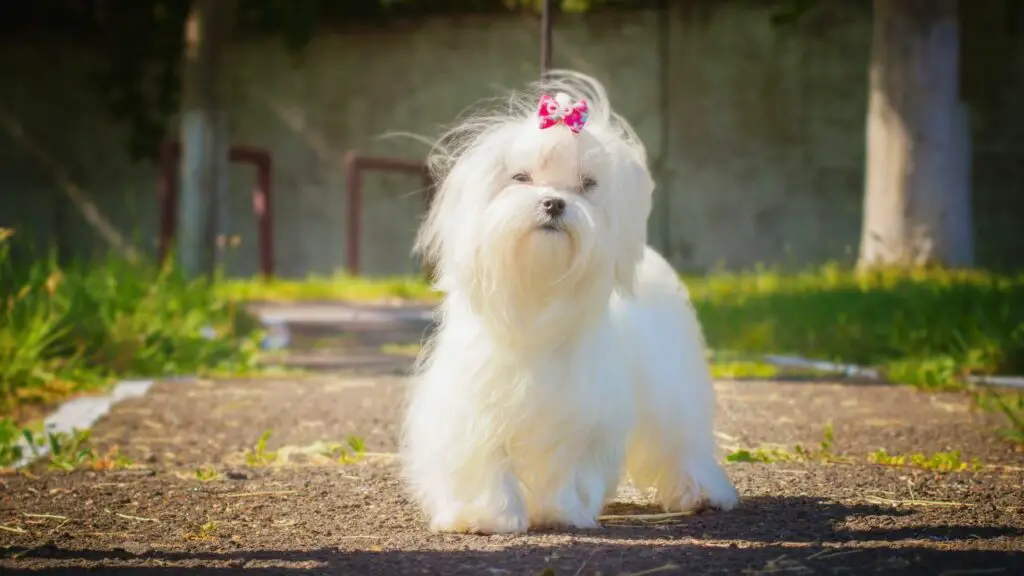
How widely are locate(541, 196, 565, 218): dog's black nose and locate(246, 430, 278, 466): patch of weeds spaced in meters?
2.32

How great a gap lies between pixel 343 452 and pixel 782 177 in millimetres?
13054

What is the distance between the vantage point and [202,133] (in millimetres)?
14555

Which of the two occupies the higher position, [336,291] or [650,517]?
[650,517]

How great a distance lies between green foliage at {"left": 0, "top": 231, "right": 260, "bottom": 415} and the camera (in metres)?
8.42

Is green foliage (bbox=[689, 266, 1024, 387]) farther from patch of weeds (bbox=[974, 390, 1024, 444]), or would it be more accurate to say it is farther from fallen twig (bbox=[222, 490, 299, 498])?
fallen twig (bbox=[222, 490, 299, 498])

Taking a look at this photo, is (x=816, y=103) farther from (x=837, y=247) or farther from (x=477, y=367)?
(x=477, y=367)

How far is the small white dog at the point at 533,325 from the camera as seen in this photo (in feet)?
15.2

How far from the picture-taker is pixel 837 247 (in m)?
18.5

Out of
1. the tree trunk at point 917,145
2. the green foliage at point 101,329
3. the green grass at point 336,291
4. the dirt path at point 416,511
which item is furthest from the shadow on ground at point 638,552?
→ the green grass at point 336,291

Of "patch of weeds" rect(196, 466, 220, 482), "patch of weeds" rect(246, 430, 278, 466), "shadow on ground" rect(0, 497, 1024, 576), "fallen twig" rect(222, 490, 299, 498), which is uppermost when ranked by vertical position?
"shadow on ground" rect(0, 497, 1024, 576)

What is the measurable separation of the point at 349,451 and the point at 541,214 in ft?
8.14

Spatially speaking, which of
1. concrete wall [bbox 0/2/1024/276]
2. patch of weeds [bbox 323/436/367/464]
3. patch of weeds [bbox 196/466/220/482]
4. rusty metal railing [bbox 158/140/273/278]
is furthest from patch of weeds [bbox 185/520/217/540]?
concrete wall [bbox 0/2/1024/276]

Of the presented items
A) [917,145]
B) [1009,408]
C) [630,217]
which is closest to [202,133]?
[917,145]

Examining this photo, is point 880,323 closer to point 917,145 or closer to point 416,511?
point 917,145
